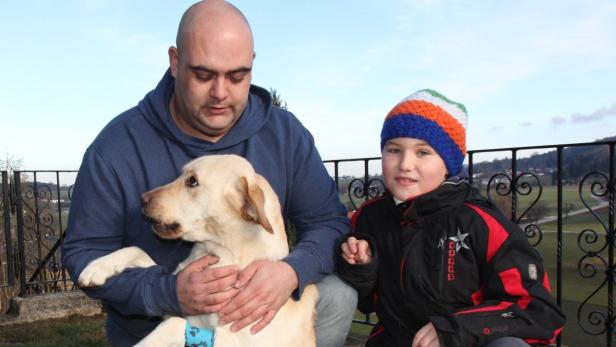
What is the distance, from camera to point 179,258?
8.71ft

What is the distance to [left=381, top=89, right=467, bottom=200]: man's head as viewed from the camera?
238 cm

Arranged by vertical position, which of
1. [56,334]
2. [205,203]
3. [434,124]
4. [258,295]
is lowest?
[56,334]

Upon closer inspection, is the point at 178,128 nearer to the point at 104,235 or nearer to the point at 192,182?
the point at 192,182

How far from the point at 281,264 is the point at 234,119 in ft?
2.87

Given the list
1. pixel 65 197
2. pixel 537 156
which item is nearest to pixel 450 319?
pixel 537 156

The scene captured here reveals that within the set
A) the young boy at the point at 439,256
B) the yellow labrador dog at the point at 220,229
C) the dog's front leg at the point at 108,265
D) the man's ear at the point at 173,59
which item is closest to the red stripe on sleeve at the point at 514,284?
the young boy at the point at 439,256

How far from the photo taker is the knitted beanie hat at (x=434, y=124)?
93.7 inches

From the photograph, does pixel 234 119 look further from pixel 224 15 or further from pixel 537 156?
pixel 537 156

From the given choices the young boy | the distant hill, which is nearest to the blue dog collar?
the young boy

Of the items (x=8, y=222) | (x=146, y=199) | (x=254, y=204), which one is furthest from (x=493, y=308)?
(x=8, y=222)

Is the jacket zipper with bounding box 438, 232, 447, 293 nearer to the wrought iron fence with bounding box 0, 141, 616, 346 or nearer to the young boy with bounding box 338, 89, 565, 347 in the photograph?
the young boy with bounding box 338, 89, 565, 347

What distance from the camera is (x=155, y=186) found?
8.38ft

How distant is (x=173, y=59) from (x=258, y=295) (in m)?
1.35

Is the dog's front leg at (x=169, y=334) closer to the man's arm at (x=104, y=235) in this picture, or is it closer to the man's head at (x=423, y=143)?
the man's arm at (x=104, y=235)
